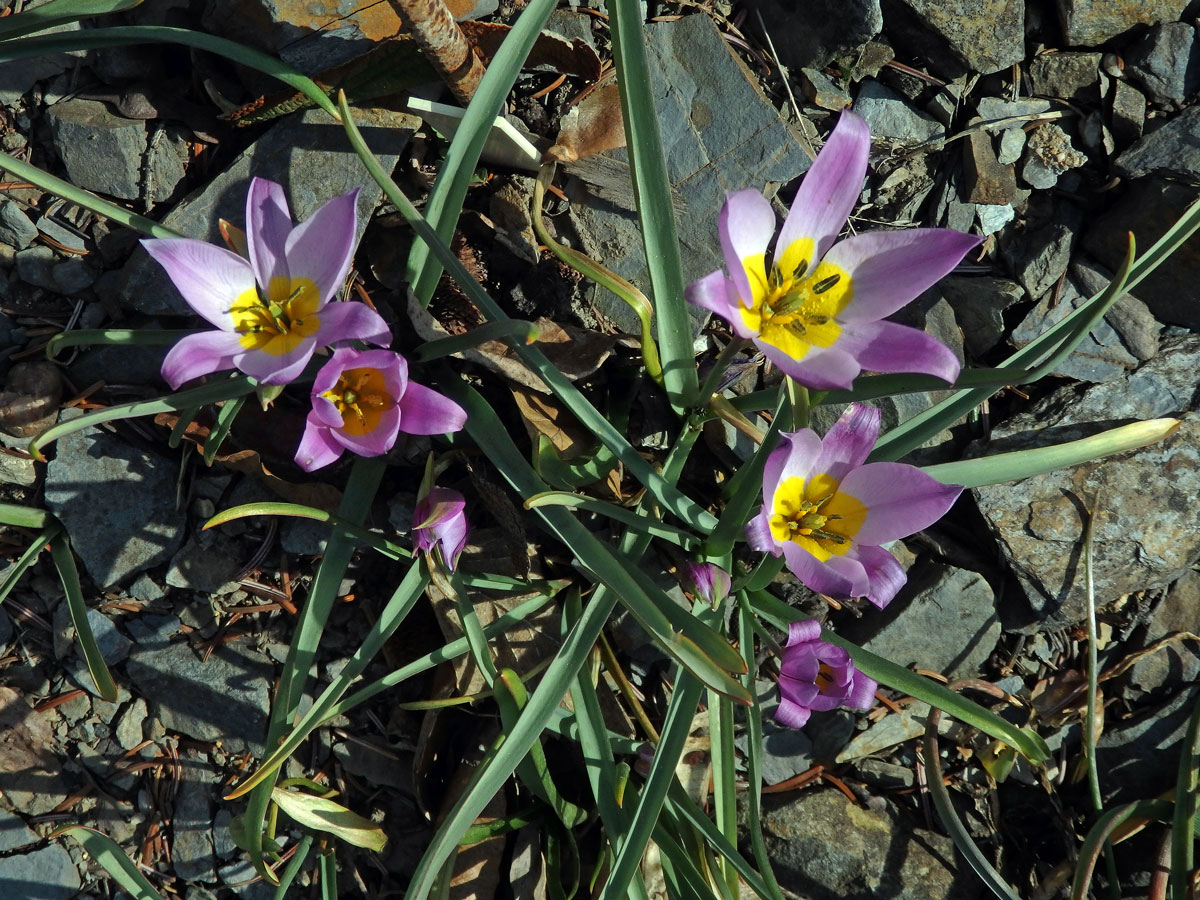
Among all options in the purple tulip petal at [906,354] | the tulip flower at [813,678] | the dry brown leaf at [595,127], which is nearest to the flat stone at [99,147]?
the dry brown leaf at [595,127]

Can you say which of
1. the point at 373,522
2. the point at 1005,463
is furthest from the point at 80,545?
the point at 1005,463

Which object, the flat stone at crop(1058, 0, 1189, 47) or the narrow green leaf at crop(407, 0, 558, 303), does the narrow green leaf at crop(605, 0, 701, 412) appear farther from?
the flat stone at crop(1058, 0, 1189, 47)

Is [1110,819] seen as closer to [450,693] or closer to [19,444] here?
[450,693]

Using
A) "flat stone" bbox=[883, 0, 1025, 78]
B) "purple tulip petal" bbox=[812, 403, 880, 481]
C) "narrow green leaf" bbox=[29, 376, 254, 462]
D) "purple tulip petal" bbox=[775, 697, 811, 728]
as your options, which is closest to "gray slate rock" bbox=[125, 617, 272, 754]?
"narrow green leaf" bbox=[29, 376, 254, 462]

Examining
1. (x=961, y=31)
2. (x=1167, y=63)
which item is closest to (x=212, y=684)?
(x=961, y=31)

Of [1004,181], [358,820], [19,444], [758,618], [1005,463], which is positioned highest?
[1004,181]

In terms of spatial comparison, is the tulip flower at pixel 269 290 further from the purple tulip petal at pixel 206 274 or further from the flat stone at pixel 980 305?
the flat stone at pixel 980 305
